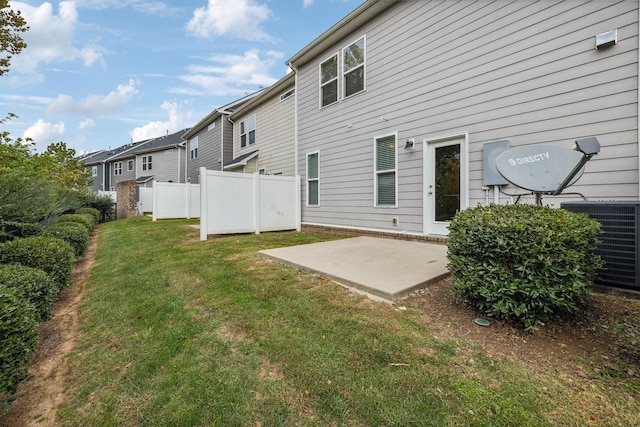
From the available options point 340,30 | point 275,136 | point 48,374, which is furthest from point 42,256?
point 275,136

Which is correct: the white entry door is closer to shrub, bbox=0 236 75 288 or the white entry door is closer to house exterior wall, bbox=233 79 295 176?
house exterior wall, bbox=233 79 295 176

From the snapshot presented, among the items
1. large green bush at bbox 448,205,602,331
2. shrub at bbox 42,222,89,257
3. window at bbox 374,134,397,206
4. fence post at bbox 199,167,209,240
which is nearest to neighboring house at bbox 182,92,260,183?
fence post at bbox 199,167,209,240

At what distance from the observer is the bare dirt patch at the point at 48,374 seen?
1.88 m

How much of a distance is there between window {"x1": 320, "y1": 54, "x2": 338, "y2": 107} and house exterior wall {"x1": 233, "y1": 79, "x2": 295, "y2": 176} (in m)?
1.88

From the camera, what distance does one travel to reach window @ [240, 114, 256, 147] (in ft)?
42.5

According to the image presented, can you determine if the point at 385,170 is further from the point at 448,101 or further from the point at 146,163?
the point at 146,163

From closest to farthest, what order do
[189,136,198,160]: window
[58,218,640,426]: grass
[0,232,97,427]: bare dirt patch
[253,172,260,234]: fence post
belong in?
[58,218,640,426]: grass
[0,232,97,427]: bare dirt patch
[253,172,260,234]: fence post
[189,136,198,160]: window

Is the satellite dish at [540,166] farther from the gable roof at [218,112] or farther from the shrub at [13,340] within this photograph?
the gable roof at [218,112]

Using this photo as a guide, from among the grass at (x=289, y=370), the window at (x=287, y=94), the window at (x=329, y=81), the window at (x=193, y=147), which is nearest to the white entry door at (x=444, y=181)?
the grass at (x=289, y=370)

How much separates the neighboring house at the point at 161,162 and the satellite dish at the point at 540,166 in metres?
22.4

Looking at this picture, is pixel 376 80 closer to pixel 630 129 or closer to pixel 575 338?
pixel 630 129

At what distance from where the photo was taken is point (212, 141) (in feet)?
54.5

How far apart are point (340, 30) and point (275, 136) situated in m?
4.66

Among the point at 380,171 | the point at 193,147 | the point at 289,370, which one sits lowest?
the point at 289,370
